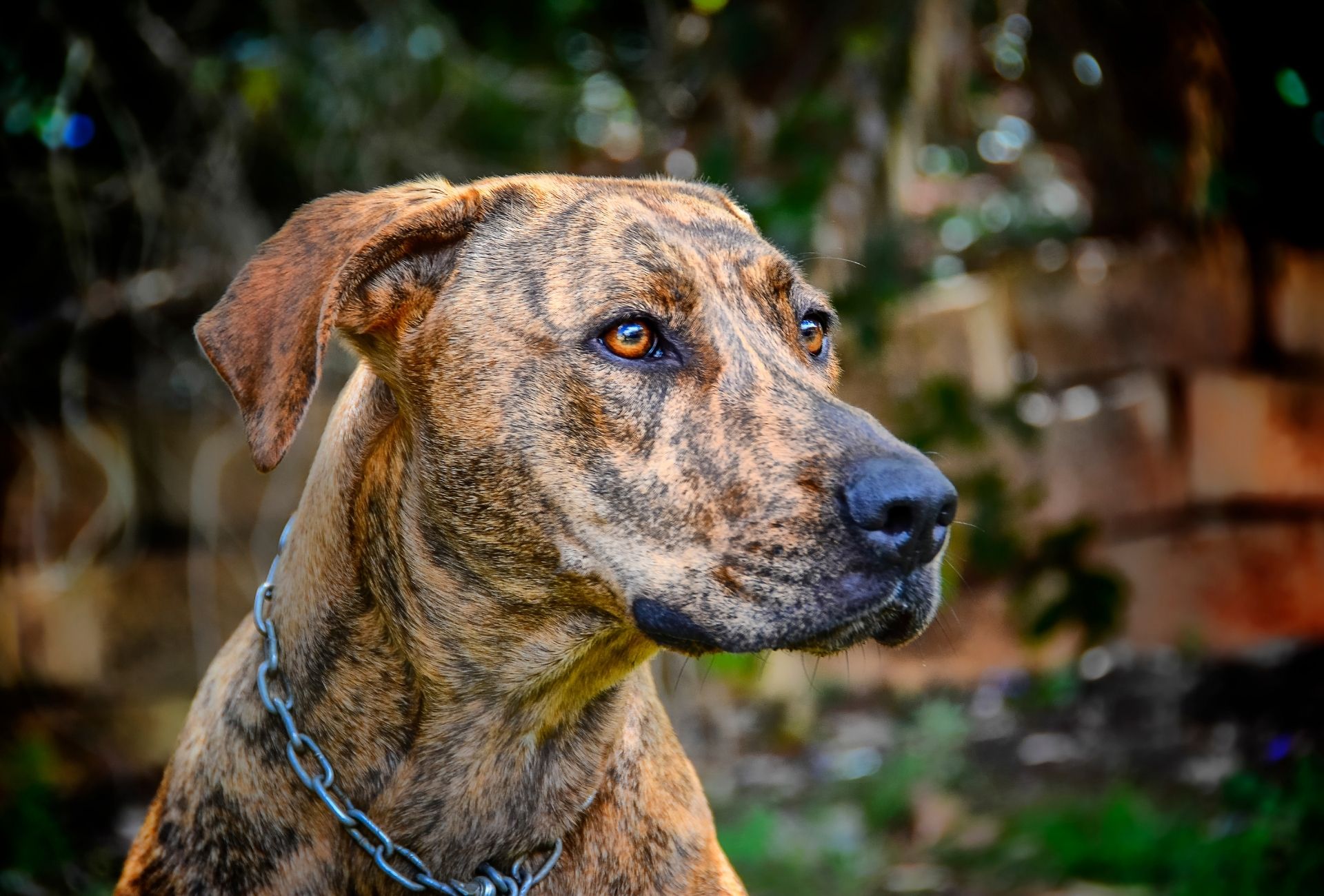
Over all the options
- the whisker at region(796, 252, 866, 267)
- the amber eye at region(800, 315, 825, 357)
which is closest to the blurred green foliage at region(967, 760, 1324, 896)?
the whisker at region(796, 252, 866, 267)

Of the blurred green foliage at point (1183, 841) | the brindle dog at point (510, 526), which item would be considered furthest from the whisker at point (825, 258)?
the blurred green foliage at point (1183, 841)

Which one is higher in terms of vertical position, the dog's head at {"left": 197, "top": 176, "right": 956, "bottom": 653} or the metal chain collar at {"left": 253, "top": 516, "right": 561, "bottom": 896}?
the dog's head at {"left": 197, "top": 176, "right": 956, "bottom": 653}

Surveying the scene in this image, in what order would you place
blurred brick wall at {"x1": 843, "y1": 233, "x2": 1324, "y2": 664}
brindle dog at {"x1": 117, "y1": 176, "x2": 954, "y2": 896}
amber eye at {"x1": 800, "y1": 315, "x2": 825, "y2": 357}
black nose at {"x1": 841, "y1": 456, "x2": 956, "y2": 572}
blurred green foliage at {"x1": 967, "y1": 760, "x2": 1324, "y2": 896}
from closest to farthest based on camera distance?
1. black nose at {"x1": 841, "y1": 456, "x2": 956, "y2": 572}
2. brindle dog at {"x1": 117, "y1": 176, "x2": 954, "y2": 896}
3. amber eye at {"x1": 800, "y1": 315, "x2": 825, "y2": 357}
4. blurred green foliage at {"x1": 967, "y1": 760, "x2": 1324, "y2": 896}
5. blurred brick wall at {"x1": 843, "y1": 233, "x2": 1324, "y2": 664}

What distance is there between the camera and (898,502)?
73.5 inches

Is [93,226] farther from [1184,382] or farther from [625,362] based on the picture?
[1184,382]

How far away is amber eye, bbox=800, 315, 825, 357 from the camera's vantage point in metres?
2.56

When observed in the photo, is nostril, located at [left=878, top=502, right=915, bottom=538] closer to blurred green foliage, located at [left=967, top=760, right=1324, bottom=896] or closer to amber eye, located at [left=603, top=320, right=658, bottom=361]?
amber eye, located at [left=603, top=320, right=658, bottom=361]

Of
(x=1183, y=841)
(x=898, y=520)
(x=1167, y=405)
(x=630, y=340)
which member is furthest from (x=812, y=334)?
(x=1167, y=405)

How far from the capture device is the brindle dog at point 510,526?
203 centimetres

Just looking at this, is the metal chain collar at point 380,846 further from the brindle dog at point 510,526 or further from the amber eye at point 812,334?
the amber eye at point 812,334

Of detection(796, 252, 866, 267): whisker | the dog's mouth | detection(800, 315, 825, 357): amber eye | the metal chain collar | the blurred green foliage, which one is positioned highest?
detection(800, 315, 825, 357): amber eye

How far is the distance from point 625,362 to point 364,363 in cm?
59

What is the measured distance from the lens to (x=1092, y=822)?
4.42 meters

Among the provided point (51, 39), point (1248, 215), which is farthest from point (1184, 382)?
point (51, 39)
